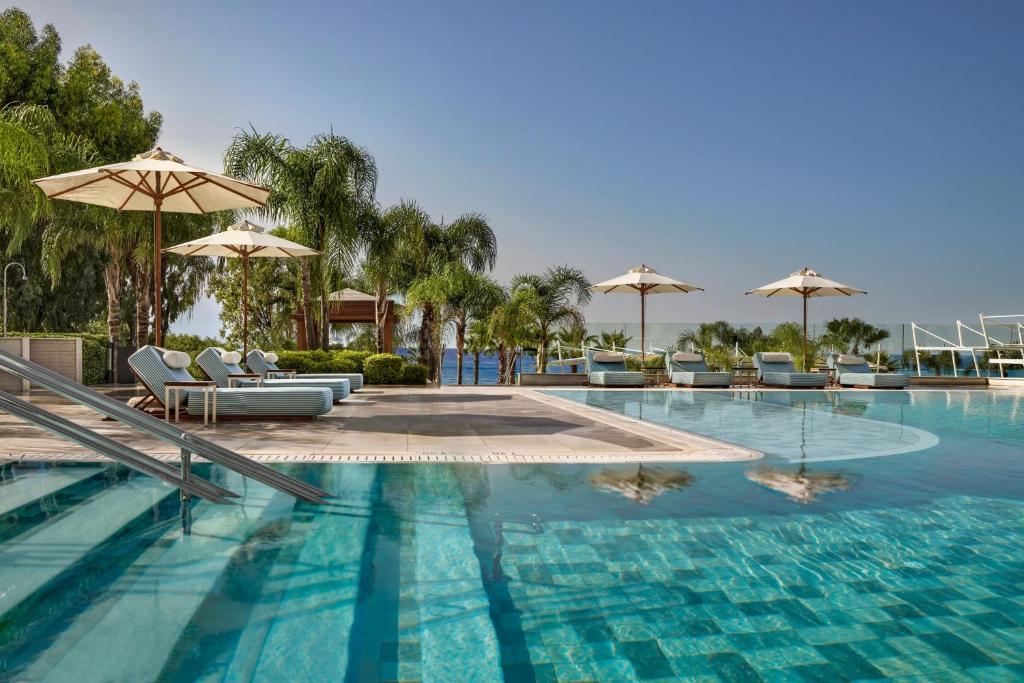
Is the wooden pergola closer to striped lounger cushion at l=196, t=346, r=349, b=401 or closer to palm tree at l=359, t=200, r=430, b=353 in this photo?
palm tree at l=359, t=200, r=430, b=353

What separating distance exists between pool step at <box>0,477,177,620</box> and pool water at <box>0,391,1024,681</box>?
0.8 inches

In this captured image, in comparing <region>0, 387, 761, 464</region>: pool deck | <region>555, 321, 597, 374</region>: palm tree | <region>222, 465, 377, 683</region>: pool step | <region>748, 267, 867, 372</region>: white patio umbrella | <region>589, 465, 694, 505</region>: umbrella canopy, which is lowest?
<region>222, 465, 377, 683</region>: pool step

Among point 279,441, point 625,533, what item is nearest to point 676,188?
point 279,441

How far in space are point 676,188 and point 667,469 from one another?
88.8 ft

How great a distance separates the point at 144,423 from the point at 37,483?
1.97 meters

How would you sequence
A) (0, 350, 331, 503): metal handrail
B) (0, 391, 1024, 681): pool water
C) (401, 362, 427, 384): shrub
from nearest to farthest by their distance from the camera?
(0, 391, 1024, 681): pool water, (0, 350, 331, 503): metal handrail, (401, 362, 427, 384): shrub

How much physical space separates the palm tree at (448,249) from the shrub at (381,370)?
20.5ft

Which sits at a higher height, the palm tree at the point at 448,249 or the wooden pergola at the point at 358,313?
the palm tree at the point at 448,249

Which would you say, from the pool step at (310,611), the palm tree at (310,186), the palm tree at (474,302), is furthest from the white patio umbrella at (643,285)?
the pool step at (310,611)

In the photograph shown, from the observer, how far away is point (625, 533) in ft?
12.2

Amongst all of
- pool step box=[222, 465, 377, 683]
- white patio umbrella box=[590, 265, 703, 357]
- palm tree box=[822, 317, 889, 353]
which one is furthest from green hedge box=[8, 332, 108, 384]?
palm tree box=[822, 317, 889, 353]

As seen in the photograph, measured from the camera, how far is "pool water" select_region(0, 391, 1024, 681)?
231cm

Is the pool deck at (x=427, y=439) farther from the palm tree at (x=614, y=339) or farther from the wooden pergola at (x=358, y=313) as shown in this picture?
the palm tree at (x=614, y=339)

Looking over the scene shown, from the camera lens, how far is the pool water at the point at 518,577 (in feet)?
7.59
